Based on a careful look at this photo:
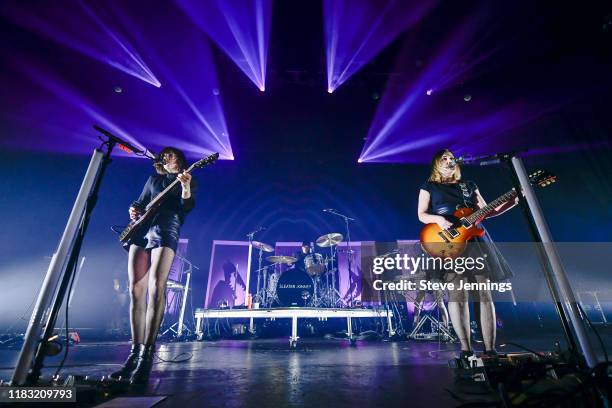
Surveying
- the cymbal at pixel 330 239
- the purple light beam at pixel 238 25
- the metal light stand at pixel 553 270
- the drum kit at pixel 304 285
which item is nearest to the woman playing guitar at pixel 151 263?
the purple light beam at pixel 238 25

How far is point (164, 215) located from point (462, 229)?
294 cm

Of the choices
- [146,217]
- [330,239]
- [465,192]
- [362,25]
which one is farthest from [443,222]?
[330,239]

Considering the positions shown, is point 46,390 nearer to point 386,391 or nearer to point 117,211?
point 386,391

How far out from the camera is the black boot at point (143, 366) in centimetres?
196

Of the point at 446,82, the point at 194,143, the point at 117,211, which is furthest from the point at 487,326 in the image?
the point at 117,211

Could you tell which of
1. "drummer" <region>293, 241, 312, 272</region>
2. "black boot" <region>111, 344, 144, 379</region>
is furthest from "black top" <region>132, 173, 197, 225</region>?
"drummer" <region>293, 241, 312, 272</region>

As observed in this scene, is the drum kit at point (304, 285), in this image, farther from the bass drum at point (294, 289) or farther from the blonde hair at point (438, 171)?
the blonde hair at point (438, 171)

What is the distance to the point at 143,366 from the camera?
80.6 inches

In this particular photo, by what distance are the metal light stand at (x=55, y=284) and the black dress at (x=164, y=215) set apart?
0.43 meters

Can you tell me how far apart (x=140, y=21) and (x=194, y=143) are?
2.74 m

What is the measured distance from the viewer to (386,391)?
162 cm

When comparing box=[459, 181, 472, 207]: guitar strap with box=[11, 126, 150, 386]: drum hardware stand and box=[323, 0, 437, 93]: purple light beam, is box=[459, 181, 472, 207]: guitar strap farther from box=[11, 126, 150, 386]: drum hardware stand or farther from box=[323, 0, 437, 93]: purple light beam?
box=[11, 126, 150, 386]: drum hardware stand

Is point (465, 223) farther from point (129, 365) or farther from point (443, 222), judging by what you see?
point (129, 365)

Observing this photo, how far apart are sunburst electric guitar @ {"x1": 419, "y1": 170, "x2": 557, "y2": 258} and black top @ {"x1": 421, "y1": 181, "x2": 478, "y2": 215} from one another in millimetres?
73
